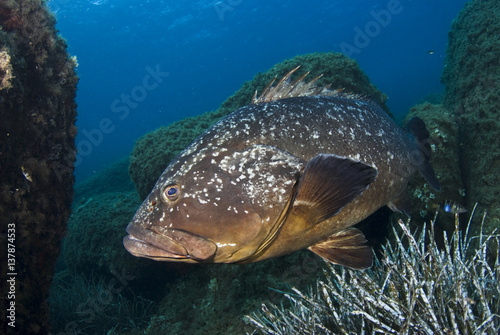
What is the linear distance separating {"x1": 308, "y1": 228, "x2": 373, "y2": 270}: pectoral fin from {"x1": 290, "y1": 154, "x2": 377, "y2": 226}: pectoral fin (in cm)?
59

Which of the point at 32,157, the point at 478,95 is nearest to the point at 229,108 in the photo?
the point at 32,157

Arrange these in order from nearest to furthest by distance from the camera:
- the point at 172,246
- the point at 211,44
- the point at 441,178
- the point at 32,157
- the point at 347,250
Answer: the point at 172,246, the point at 347,250, the point at 32,157, the point at 441,178, the point at 211,44

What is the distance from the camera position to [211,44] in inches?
3452

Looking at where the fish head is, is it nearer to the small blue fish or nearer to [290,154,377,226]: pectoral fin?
[290,154,377,226]: pectoral fin

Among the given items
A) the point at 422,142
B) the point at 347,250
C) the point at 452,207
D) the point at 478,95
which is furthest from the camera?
the point at 478,95

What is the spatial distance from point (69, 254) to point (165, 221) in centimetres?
677

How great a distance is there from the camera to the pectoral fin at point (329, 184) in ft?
7.10

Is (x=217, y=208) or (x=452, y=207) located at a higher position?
(x=217, y=208)

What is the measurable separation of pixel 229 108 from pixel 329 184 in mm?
5784

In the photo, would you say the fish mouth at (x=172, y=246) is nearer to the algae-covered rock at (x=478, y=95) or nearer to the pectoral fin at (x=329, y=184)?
the pectoral fin at (x=329, y=184)

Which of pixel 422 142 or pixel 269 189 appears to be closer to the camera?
pixel 269 189

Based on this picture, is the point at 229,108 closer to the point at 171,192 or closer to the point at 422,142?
the point at 422,142

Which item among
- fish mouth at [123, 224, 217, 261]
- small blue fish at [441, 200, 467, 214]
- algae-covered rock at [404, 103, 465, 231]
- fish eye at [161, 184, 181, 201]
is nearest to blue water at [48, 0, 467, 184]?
algae-covered rock at [404, 103, 465, 231]

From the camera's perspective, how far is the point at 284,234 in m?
2.51
